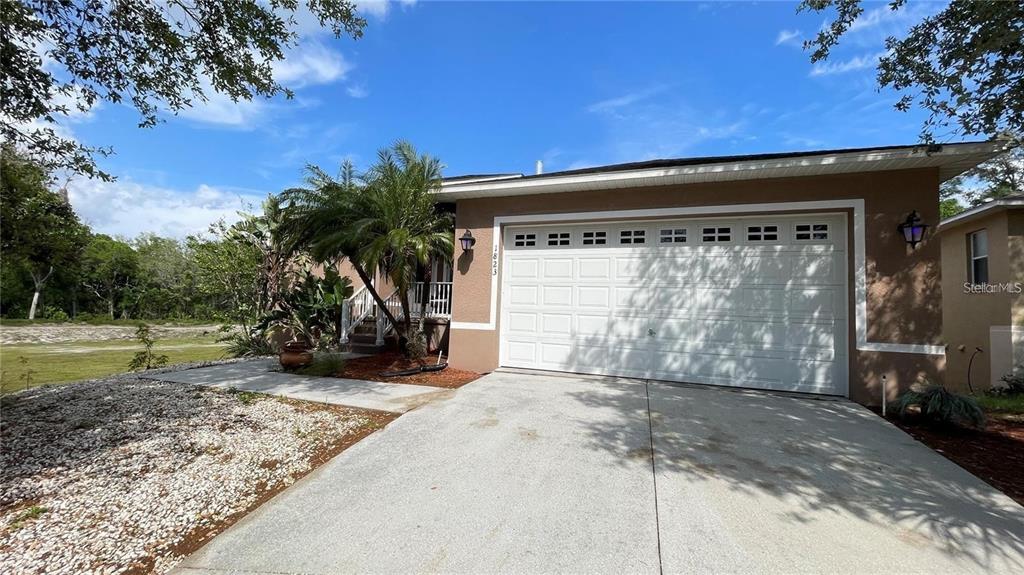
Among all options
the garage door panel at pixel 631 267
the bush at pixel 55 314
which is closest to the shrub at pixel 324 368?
the garage door panel at pixel 631 267

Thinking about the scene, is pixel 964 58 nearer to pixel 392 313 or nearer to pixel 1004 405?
pixel 1004 405

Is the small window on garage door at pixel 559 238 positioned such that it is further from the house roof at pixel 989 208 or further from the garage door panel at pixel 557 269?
the house roof at pixel 989 208

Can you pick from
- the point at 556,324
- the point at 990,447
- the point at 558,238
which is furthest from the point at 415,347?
the point at 990,447

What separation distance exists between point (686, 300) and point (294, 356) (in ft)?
23.7

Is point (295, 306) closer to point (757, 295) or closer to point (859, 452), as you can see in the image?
point (757, 295)

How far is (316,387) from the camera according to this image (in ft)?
21.0

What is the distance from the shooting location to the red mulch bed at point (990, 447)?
343 centimetres

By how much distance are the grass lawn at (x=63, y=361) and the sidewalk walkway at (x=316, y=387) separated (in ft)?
7.91

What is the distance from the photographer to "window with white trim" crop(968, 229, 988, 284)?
866 cm

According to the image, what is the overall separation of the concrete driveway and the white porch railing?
483cm

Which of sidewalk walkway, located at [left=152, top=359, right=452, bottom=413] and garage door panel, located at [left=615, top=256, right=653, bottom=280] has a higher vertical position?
garage door panel, located at [left=615, top=256, right=653, bottom=280]

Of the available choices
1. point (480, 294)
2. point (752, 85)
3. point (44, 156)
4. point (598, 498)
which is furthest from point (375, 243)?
point (752, 85)

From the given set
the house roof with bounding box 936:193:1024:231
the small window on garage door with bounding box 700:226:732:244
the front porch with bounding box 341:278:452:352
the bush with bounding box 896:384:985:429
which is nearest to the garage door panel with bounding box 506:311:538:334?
the front porch with bounding box 341:278:452:352

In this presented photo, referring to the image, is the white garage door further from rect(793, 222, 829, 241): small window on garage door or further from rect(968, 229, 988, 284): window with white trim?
rect(968, 229, 988, 284): window with white trim
